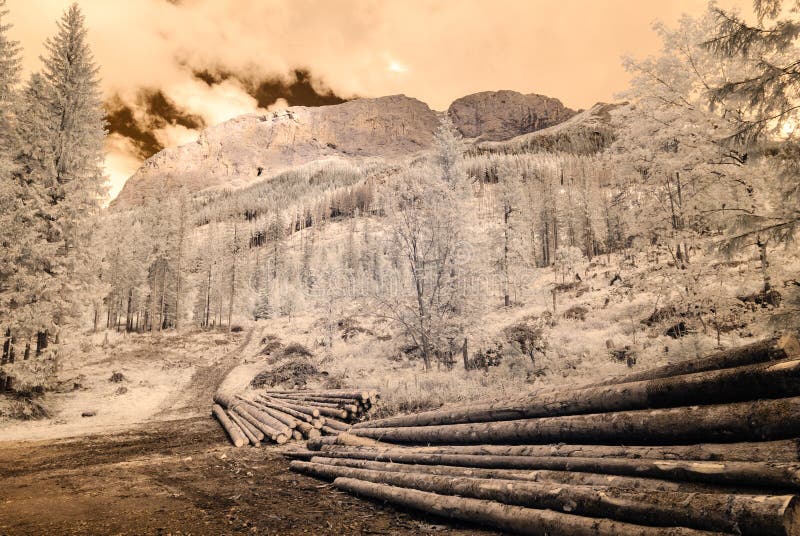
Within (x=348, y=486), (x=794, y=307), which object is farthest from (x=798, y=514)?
(x=794, y=307)

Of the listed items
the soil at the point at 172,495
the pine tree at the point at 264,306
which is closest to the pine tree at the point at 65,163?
the soil at the point at 172,495

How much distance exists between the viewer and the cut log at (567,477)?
12.4 feet

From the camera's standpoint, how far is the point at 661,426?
4648mm

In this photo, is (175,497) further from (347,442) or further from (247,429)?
(247,429)

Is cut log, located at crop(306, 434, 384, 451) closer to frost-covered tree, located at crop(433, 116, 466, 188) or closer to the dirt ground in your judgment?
the dirt ground

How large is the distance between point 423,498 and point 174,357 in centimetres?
3079

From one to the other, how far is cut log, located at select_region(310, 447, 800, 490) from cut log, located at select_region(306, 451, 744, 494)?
0.23ft

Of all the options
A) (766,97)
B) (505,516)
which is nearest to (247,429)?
(505,516)

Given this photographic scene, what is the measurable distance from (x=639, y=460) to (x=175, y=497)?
24.4 feet

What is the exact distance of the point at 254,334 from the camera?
155ft

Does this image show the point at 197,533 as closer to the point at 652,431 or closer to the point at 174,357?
the point at 652,431

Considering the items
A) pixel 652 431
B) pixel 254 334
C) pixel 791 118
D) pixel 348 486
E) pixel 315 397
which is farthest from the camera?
pixel 254 334

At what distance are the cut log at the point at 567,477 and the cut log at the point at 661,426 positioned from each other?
686 mm

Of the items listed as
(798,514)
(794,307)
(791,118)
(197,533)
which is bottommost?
(197,533)
